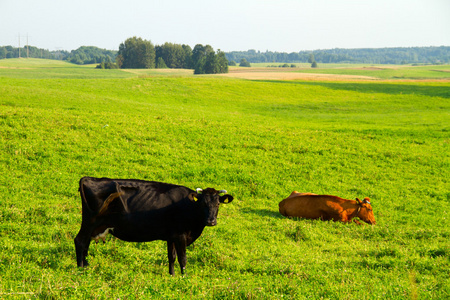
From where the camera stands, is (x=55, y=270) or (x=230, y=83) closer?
(x=55, y=270)

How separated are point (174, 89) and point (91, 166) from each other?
4301cm

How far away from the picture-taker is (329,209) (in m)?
15.1

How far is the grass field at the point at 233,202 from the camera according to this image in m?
7.92

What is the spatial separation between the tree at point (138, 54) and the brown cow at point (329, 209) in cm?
16214

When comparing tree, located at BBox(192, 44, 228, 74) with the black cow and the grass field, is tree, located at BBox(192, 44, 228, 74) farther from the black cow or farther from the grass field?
the black cow

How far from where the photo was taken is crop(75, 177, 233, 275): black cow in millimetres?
8852

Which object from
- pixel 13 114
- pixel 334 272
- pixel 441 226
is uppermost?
pixel 13 114

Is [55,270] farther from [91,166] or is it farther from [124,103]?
[124,103]

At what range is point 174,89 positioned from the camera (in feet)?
200

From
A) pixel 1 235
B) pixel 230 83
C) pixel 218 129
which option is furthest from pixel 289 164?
pixel 230 83

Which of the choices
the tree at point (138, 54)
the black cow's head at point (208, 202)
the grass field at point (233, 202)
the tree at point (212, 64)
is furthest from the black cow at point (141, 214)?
the tree at point (138, 54)

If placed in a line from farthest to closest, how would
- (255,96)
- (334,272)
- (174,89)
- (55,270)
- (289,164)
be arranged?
(255,96), (174,89), (289,164), (334,272), (55,270)

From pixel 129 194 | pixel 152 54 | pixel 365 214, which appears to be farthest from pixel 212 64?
pixel 129 194

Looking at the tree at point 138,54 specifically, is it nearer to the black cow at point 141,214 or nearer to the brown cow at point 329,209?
the brown cow at point 329,209
